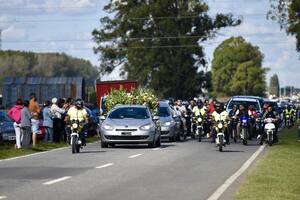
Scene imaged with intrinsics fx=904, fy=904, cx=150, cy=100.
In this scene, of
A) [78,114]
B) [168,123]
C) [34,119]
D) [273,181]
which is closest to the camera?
[273,181]

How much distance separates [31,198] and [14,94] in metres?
41.7

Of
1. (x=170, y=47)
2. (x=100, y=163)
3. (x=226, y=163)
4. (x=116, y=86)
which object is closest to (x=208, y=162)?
(x=226, y=163)

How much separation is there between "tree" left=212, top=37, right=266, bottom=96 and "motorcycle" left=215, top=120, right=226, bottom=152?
108 m

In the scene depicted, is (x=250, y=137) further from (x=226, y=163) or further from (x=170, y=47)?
(x=170, y=47)

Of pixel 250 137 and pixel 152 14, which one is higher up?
pixel 152 14

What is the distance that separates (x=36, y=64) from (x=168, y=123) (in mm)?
105454

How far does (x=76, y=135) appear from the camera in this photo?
28.2 metres

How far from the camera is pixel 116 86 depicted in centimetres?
5291

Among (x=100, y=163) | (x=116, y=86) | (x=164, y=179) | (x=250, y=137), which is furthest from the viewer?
(x=116, y=86)

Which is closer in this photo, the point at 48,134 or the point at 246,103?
the point at 48,134

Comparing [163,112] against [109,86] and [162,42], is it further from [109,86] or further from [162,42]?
[162,42]

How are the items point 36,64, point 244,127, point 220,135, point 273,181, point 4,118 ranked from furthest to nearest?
point 36,64, point 244,127, point 4,118, point 220,135, point 273,181

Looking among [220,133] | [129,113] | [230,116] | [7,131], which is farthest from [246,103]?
[220,133]

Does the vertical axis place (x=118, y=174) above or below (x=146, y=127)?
below
